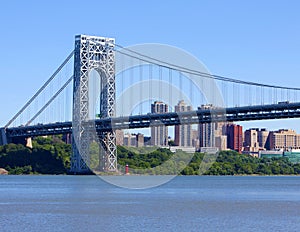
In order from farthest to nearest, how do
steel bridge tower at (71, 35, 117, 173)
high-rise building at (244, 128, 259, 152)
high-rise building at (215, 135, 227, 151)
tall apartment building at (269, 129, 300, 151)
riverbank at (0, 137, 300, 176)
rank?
tall apartment building at (269, 129, 300, 151) < high-rise building at (244, 128, 259, 152) < high-rise building at (215, 135, 227, 151) < riverbank at (0, 137, 300, 176) < steel bridge tower at (71, 35, 117, 173)

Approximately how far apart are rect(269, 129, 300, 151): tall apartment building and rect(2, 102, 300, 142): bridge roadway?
9137cm

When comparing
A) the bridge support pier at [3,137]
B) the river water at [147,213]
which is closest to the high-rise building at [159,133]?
the bridge support pier at [3,137]

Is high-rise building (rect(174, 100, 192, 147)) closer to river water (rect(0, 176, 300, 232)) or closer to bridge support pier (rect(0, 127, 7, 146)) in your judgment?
bridge support pier (rect(0, 127, 7, 146))

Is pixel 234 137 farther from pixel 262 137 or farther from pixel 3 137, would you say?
pixel 3 137

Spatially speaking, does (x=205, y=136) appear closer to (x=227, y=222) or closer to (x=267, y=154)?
(x=267, y=154)

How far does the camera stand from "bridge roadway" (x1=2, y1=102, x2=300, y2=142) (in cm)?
5794

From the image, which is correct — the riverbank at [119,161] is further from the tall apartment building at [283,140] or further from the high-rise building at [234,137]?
the tall apartment building at [283,140]

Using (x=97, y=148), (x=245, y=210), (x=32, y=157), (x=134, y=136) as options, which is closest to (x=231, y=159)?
(x=134, y=136)

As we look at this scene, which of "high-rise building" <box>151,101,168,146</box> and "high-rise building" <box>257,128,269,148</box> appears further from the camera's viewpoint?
"high-rise building" <box>257,128,269,148</box>

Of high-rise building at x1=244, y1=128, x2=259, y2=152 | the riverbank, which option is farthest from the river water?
high-rise building at x1=244, y1=128, x2=259, y2=152

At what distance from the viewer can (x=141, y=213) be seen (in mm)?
31094

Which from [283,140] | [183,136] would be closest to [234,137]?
[283,140]

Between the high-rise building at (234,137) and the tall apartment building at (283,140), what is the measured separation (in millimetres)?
16360

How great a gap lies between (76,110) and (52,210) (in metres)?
31.7
